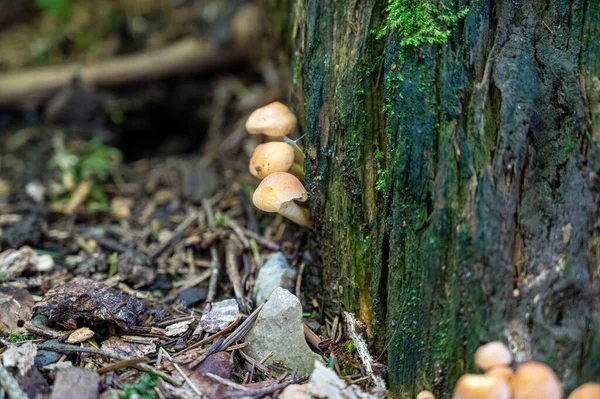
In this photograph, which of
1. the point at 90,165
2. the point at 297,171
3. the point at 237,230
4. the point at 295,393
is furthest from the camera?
the point at 90,165

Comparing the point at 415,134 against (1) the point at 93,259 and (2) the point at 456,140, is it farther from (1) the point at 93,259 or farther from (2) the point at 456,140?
(1) the point at 93,259

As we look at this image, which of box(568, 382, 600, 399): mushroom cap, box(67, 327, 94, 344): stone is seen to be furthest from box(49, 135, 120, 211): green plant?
box(568, 382, 600, 399): mushroom cap

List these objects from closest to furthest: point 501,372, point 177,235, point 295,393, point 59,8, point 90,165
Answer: point 501,372, point 295,393, point 177,235, point 90,165, point 59,8

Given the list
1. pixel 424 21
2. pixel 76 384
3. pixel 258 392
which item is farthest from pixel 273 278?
pixel 424 21

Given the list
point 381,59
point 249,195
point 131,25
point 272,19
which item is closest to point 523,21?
point 381,59

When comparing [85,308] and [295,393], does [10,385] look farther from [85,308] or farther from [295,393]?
[295,393]
